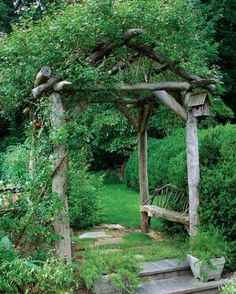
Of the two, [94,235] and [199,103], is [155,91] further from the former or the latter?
[94,235]

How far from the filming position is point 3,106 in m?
6.57

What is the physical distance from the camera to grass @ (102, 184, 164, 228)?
831cm

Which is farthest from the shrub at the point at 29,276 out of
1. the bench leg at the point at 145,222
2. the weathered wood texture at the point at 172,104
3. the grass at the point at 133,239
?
the bench leg at the point at 145,222

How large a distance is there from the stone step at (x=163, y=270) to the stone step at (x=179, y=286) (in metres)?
0.07

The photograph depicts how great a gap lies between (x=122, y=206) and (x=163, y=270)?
14.2 ft

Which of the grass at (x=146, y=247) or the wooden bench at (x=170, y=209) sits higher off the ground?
the wooden bench at (x=170, y=209)

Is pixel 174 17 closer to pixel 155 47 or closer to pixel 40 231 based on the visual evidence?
pixel 155 47

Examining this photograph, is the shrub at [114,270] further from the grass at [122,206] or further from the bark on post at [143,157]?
the grass at [122,206]

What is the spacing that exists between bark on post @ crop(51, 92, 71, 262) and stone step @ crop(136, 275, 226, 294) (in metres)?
0.99

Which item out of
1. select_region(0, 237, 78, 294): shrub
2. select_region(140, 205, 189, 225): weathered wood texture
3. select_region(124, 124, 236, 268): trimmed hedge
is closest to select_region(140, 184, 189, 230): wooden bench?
select_region(140, 205, 189, 225): weathered wood texture

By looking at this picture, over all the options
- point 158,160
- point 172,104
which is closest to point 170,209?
point 172,104

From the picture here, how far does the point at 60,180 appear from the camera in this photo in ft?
16.9

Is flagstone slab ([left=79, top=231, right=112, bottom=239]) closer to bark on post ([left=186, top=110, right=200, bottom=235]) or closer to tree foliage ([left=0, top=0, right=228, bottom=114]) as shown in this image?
bark on post ([left=186, top=110, right=200, bottom=235])

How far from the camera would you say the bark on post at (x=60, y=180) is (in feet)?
16.7
